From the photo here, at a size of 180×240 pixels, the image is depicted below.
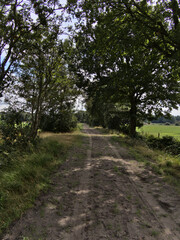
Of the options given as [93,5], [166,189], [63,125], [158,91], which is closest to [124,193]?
[166,189]

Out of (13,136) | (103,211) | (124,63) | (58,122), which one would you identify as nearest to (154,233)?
(103,211)

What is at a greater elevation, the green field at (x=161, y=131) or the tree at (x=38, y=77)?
the tree at (x=38, y=77)

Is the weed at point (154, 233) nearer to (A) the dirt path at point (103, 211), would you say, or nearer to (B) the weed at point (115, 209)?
(A) the dirt path at point (103, 211)

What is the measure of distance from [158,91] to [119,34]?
376 inches

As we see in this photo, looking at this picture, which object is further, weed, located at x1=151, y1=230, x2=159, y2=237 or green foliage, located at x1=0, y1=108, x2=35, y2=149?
green foliage, located at x1=0, y1=108, x2=35, y2=149

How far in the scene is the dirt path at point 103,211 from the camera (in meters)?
2.87

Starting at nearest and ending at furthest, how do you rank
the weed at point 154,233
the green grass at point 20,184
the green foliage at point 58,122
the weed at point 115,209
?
the weed at point 154,233
the green grass at point 20,184
the weed at point 115,209
the green foliage at point 58,122

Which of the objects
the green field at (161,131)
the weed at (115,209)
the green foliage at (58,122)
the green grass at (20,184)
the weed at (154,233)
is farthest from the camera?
the green field at (161,131)

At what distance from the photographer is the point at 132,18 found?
7500 millimetres

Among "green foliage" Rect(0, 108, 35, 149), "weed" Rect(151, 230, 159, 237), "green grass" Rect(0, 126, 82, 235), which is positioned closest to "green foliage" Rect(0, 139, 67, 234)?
"green grass" Rect(0, 126, 82, 235)

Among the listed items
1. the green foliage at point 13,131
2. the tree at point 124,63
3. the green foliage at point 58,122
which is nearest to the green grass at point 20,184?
the green foliage at point 13,131

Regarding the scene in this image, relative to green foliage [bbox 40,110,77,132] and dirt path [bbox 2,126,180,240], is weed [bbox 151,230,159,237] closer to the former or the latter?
dirt path [bbox 2,126,180,240]

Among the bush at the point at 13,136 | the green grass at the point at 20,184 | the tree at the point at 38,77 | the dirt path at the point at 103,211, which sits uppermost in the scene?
the tree at the point at 38,77

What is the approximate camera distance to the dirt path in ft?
9.42
